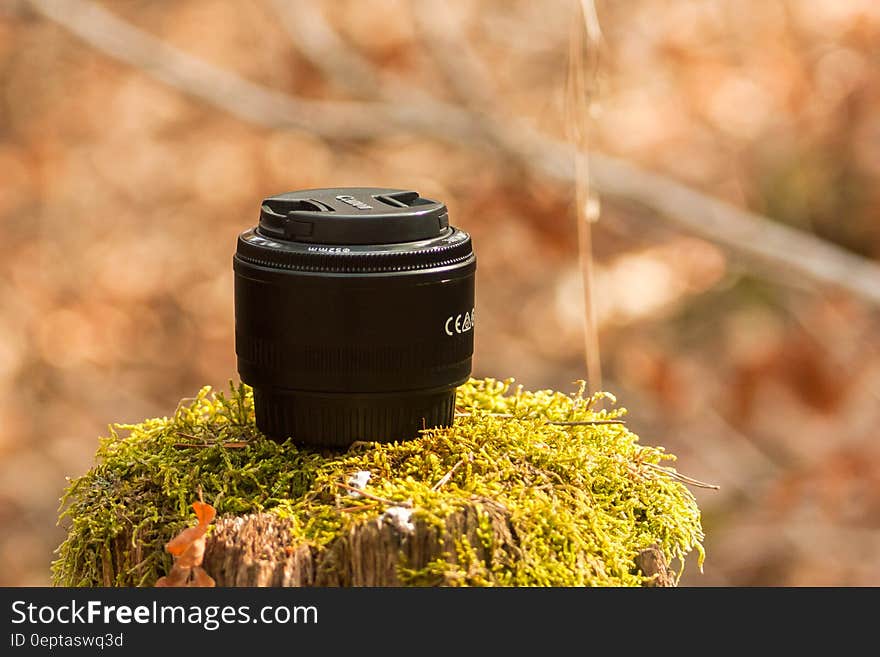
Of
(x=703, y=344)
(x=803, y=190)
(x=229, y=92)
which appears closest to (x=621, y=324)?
(x=703, y=344)

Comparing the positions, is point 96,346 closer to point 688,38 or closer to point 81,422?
point 81,422

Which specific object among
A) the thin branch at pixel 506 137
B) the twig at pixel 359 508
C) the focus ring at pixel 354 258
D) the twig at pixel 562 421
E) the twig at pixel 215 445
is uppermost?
the thin branch at pixel 506 137

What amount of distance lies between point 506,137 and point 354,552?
12.7 feet

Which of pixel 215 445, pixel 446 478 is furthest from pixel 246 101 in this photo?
pixel 446 478

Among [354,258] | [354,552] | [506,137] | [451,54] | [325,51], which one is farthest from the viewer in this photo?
[451,54]

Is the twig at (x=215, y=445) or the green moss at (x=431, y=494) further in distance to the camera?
the twig at (x=215, y=445)

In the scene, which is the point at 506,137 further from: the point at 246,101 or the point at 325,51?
the point at 246,101

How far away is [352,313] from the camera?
1.99m

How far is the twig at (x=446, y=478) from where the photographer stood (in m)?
1.97

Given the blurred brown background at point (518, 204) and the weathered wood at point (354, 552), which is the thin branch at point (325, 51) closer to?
the blurred brown background at point (518, 204)

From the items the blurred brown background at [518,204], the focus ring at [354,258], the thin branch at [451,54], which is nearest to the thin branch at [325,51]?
the blurred brown background at [518,204]

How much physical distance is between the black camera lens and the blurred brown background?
3433mm

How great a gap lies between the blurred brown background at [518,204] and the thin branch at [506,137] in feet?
0.05

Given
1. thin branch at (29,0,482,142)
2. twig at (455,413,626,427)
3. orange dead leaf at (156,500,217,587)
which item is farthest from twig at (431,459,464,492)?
thin branch at (29,0,482,142)
